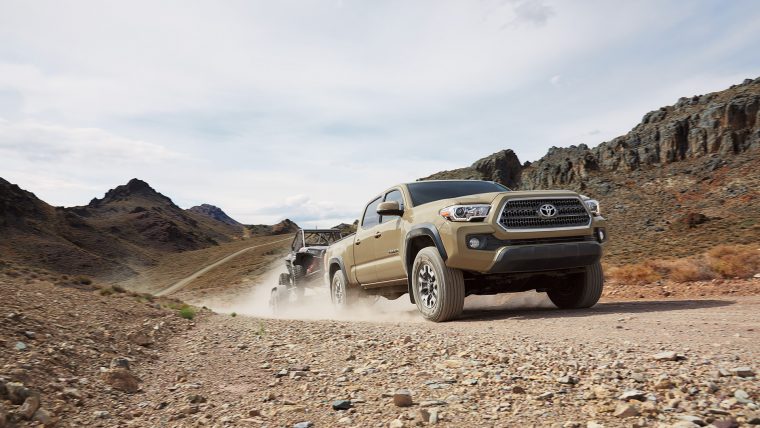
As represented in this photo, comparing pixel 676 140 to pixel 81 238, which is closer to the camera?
pixel 676 140

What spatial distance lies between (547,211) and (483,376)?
345 centimetres

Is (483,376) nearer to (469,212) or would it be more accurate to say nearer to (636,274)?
(469,212)

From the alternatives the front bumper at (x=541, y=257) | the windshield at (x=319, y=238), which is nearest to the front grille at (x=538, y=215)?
the front bumper at (x=541, y=257)

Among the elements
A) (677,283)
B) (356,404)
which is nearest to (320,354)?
(356,404)

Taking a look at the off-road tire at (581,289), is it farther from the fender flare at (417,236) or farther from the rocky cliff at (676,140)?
the rocky cliff at (676,140)

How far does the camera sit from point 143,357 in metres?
5.02

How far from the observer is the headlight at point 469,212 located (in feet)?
20.5

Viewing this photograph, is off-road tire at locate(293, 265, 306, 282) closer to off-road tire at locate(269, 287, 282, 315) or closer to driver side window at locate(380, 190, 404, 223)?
off-road tire at locate(269, 287, 282, 315)

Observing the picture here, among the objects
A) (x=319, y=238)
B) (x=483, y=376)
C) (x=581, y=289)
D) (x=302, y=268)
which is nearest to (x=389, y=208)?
(x=581, y=289)

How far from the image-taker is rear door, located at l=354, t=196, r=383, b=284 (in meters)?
8.59

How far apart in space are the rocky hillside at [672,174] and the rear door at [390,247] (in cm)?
1463

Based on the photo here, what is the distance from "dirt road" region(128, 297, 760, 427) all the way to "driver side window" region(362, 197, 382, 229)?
332 cm

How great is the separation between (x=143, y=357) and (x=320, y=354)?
177 cm

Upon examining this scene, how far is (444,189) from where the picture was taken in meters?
7.91
